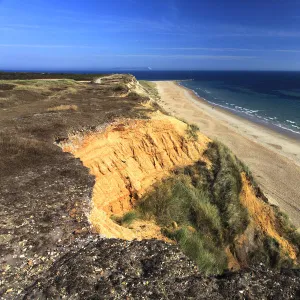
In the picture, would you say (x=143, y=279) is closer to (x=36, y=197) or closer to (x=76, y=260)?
(x=76, y=260)

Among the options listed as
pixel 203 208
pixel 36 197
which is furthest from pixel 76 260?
pixel 203 208

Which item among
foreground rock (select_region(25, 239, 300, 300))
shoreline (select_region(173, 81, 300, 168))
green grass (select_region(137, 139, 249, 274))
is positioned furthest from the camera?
shoreline (select_region(173, 81, 300, 168))

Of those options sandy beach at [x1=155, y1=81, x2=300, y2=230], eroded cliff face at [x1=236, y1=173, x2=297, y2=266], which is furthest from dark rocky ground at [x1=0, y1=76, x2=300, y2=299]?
sandy beach at [x1=155, y1=81, x2=300, y2=230]

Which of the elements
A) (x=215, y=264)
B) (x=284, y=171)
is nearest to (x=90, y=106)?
(x=215, y=264)

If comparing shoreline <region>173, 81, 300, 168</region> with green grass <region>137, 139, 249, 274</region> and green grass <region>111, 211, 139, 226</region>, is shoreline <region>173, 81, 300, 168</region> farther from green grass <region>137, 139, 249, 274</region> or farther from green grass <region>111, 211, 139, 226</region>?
green grass <region>111, 211, 139, 226</region>

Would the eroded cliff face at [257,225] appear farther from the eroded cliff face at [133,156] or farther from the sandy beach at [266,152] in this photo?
the sandy beach at [266,152]
